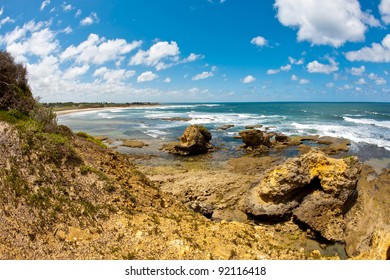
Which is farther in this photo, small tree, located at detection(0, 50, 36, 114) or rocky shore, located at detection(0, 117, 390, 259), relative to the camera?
small tree, located at detection(0, 50, 36, 114)

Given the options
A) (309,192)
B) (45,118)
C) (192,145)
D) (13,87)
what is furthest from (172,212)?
(192,145)

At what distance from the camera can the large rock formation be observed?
14.5m

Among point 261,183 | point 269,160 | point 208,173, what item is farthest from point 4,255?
point 269,160

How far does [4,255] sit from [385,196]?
19830 mm

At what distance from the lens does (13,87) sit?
44.2 feet

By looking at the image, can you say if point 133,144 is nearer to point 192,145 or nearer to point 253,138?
point 192,145

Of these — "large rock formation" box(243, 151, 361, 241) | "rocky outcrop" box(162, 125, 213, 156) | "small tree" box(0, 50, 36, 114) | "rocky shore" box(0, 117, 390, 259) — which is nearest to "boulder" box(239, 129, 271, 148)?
"rocky outcrop" box(162, 125, 213, 156)

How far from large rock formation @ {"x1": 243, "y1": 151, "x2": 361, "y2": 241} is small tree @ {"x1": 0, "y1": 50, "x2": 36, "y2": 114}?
12.0 m

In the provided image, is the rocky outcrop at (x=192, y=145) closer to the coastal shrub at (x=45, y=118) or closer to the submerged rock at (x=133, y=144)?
the submerged rock at (x=133, y=144)

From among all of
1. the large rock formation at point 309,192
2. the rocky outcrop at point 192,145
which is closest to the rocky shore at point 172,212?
the large rock formation at point 309,192

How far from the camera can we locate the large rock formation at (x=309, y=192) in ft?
47.4

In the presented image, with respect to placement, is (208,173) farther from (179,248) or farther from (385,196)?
(179,248)

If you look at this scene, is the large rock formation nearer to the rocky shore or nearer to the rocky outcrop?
the rocky shore

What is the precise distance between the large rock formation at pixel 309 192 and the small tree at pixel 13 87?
474 inches
